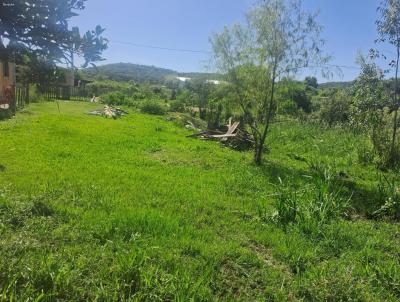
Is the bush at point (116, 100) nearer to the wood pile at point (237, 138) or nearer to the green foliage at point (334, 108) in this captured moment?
the green foliage at point (334, 108)

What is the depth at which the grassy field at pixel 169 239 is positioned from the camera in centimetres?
376

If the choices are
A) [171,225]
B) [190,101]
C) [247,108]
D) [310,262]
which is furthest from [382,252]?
[190,101]

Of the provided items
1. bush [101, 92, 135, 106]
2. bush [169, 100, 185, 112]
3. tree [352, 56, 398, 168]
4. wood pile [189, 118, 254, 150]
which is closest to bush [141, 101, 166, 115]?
bush [169, 100, 185, 112]

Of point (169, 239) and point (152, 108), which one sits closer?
point (169, 239)

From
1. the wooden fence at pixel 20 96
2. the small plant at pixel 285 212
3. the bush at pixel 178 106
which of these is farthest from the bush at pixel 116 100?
the small plant at pixel 285 212

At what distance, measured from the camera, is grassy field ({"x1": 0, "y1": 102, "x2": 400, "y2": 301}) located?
376 cm

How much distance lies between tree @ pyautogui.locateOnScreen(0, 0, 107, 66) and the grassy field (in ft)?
7.25

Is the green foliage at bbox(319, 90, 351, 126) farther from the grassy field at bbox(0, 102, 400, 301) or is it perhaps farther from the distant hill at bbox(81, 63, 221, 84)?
the distant hill at bbox(81, 63, 221, 84)

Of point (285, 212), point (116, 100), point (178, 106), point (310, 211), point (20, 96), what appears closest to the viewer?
point (285, 212)

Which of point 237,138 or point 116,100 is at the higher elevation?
point 116,100

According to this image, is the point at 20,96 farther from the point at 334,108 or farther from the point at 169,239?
the point at 334,108

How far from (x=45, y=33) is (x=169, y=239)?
3000 millimetres

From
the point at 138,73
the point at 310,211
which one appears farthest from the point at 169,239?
the point at 138,73

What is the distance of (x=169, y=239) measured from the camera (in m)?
4.83
